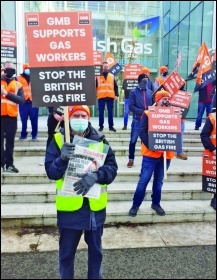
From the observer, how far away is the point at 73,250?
2602 millimetres

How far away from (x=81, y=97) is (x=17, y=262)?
200 cm

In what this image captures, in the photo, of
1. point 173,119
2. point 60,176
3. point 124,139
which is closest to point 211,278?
point 60,176

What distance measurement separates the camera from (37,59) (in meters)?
2.47

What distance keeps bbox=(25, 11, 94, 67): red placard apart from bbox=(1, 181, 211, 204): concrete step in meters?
2.80

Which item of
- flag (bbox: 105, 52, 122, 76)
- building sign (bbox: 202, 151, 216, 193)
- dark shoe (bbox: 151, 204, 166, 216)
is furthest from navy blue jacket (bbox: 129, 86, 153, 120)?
flag (bbox: 105, 52, 122, 76)

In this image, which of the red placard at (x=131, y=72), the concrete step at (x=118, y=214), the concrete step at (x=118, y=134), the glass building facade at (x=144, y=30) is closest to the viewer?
the concrete step at (x=118, y=214)

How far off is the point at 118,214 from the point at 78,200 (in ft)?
6.67

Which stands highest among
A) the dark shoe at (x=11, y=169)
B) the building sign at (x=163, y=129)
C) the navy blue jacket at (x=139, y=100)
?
the navy blue jacket at (x=139, y=100)

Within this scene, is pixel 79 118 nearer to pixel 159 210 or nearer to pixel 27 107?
pixel 159 210

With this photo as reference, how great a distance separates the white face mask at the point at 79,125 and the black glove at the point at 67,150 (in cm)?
23

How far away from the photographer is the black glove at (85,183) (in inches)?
95.5

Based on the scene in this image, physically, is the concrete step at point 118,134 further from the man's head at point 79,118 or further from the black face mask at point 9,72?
the man's head at point 79,118

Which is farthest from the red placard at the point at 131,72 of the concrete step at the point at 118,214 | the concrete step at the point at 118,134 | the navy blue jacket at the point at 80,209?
the navy blue jacket at the point at 80,209

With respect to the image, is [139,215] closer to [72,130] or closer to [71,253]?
[71,253]
